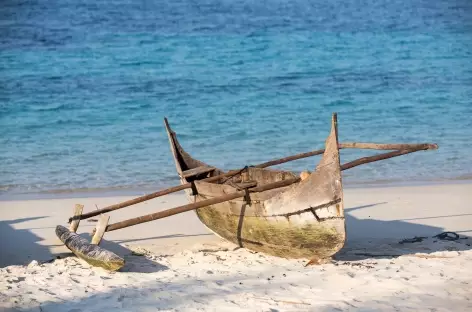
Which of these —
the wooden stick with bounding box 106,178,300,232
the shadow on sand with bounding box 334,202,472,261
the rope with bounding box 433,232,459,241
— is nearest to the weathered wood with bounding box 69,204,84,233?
the wooden stick with bounding box 106,178,300,232

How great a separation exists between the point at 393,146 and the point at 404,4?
31078mm

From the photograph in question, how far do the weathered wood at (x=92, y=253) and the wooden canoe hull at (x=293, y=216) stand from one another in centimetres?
124

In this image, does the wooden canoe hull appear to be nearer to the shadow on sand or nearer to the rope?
the shadow on sand

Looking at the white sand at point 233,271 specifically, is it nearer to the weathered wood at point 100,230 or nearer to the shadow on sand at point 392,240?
the shadow on sand at point 392,240

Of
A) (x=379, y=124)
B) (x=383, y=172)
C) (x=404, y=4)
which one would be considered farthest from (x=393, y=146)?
(x=404, y=4)

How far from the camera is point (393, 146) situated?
25.7ft

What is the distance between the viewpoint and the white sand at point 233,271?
21.1 ft

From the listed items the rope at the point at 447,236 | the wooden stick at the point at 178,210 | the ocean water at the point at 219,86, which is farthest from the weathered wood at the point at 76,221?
the rope at the point at 447,236

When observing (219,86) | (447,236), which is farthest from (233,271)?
(219,86)

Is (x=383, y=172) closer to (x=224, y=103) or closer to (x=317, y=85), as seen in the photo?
(x=224, y=103)

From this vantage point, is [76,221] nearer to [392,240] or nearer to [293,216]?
[293,216]

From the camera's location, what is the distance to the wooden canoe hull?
6.96 m

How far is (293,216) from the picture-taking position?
23.7 feet

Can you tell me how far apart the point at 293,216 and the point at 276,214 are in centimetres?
20
